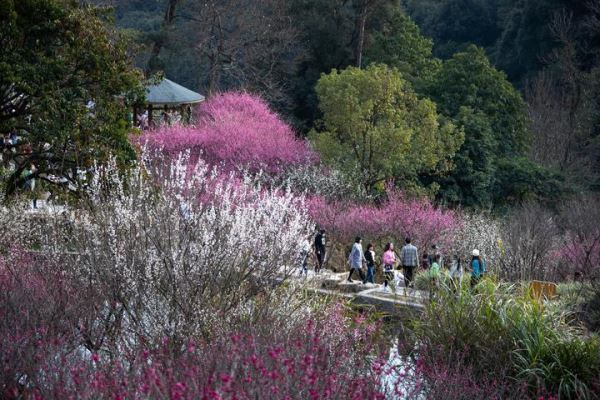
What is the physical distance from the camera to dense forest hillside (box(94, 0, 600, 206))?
96.2 feet

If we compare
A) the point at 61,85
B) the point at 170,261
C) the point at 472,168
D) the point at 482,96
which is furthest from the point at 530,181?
the point at 170,261

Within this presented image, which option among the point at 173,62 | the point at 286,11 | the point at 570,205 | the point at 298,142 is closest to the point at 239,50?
the point at 286,11

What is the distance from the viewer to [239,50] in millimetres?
38781

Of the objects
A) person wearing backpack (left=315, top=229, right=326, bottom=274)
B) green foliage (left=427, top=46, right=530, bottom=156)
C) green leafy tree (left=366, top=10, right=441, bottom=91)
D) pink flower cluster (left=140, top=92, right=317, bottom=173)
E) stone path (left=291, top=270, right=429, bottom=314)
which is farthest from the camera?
green leafy tree (left=366, top=10, right=441, bottom=91)

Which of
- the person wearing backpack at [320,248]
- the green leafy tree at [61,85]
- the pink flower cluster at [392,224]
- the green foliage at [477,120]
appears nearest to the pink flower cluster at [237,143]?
the green foliage at [477,120]

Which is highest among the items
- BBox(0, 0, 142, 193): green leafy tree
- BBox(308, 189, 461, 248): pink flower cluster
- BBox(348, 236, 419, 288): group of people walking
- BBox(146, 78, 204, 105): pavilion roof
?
BBox(0, 0, 142, 193): green leafy tree

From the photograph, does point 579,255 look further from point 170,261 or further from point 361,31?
point 361,31

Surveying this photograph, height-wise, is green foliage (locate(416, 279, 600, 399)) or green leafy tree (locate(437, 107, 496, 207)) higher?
green foliage (locate(416, 279, 600, 399))

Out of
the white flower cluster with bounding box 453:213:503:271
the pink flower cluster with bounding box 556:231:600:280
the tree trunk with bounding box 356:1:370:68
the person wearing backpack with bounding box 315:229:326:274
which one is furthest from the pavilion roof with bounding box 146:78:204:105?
the pink flower cluster with bounding box 556:231:600:280

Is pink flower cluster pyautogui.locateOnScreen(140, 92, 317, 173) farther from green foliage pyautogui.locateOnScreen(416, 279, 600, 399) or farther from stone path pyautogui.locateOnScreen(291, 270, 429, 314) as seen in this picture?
green foliage pyautogui.locateOnScreen(416, 279, 600, 399)

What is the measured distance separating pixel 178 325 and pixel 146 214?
1.58 meters

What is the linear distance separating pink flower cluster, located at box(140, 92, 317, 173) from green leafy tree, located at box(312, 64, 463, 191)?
4.17ft

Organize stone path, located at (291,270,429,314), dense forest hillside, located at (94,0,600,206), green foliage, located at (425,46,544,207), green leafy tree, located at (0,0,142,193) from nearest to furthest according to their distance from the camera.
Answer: stone path, located at (291,270,429,314), green leafy tree, located at (0,0,142,193), green foliage, located at (425,46,544,207), dense forest hillside, located at (94,0,600,206)

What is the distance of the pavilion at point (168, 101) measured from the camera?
28.5 meters
